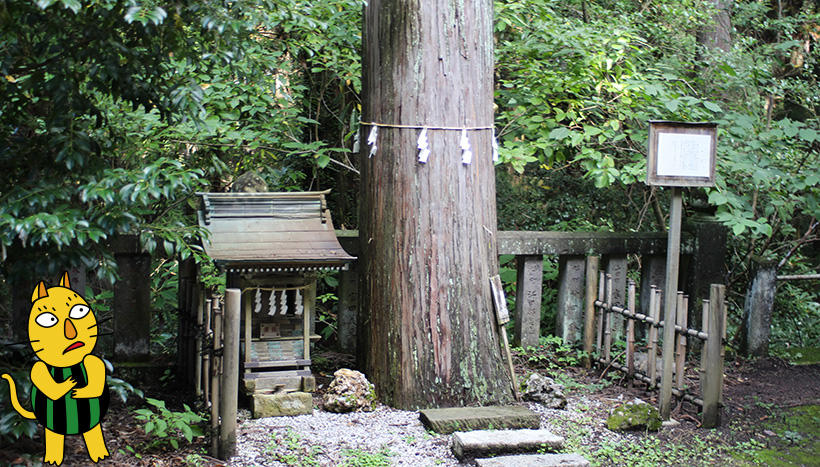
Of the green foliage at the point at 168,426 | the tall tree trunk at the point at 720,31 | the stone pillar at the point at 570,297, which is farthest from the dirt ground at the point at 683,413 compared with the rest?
the tall tree trunk at the point at 720,31

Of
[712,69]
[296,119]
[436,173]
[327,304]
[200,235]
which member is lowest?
[327,304]

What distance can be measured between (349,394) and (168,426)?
126cm

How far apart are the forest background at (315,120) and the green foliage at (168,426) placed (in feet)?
3.12

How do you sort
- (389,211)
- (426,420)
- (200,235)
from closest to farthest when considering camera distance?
(200,235) < (426,420) < (389,211)

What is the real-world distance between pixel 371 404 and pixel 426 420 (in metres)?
0.48

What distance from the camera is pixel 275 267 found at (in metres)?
4.85

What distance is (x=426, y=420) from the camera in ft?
16.2

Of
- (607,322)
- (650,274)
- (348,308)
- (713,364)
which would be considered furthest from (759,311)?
(348,308)

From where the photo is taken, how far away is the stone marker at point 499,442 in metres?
4.48

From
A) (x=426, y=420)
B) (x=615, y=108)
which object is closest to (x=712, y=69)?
(x=615, y=108)

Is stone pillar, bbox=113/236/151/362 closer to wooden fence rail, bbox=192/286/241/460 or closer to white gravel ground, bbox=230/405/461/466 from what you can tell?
wooden fence rail, bbox=192/286/241/460

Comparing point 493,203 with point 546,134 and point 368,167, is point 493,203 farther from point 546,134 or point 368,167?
point 546,134

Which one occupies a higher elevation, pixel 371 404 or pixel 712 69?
A: pixel 712 69

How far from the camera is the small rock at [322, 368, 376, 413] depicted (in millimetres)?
5137
